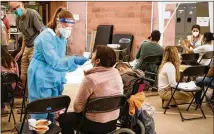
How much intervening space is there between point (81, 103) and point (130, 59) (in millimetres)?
2679

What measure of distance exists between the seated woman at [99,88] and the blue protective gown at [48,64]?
0.20 metres

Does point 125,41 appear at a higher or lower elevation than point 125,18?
lower

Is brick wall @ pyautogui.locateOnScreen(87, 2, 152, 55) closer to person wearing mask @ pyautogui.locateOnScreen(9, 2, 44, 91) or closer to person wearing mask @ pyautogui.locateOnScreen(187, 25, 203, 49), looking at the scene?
person wearing mask @ pyautogui.locateOnScreen(187, 25, 203, 49)

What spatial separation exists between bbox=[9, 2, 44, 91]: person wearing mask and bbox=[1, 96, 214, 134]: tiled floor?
0.63 meters

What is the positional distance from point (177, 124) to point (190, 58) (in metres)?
0.86

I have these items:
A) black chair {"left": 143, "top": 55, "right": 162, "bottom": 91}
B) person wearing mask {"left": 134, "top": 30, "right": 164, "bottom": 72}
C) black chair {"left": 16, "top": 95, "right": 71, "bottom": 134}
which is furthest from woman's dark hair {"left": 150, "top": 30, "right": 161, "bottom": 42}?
black chair {"left": 16, "top": 95, "right": 71, "bottom": 134}

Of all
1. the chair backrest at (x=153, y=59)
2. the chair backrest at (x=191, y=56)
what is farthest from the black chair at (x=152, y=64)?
the chair backrest at (x=191, y=56)

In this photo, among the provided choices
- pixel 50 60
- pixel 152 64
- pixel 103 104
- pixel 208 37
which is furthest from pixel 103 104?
pixel 152 64

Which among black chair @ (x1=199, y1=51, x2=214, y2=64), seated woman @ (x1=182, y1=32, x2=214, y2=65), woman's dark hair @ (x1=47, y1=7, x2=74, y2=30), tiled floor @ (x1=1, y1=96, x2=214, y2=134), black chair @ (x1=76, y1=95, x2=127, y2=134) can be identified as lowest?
→ tiled floor @ (x1=1, y1=96, x2=214, y2=134)

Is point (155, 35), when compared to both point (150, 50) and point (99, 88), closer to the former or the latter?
point (150, 50)

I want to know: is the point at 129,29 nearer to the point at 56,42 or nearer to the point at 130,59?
the point at 130,59

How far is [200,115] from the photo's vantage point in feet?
11.0

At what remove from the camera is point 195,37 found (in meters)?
3.49

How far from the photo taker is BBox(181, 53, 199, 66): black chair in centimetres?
344
